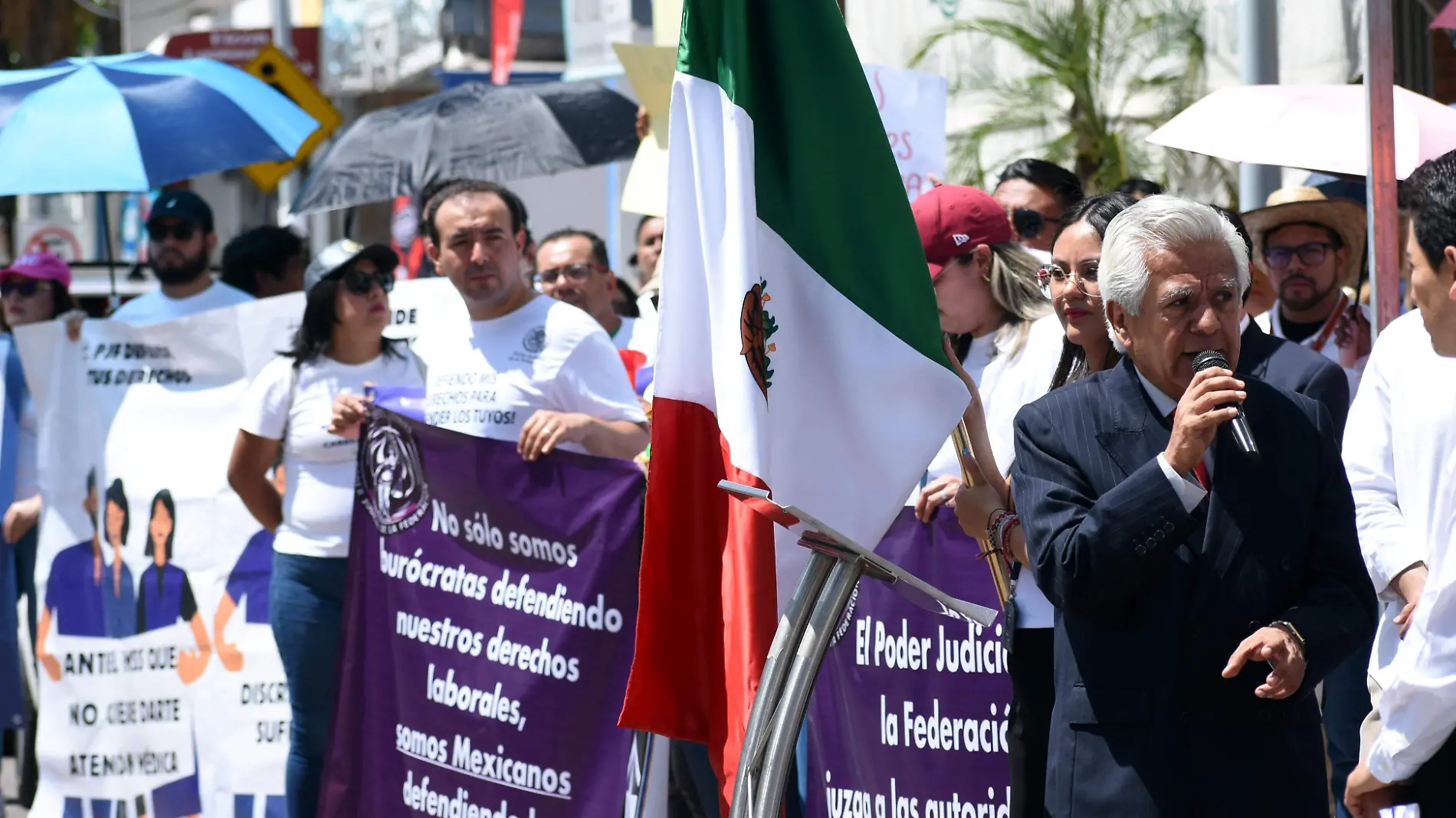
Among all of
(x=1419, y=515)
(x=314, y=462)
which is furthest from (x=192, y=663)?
(x=1419, y=515)

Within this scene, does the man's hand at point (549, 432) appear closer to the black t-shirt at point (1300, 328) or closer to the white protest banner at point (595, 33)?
the black t-shirt at point (1300, 328)

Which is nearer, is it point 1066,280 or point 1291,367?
point 1066,280

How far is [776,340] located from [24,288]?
6.78m

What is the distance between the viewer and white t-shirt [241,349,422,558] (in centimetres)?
662

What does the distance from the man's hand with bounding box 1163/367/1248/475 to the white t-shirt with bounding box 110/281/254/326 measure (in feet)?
18.9

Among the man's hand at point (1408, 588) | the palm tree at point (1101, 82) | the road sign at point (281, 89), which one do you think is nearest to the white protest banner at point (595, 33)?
the road sign at point (281, 89)

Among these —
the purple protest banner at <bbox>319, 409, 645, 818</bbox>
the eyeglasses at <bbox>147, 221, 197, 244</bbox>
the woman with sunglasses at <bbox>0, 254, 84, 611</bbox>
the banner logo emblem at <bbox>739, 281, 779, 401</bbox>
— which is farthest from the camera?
the eyeglasses at <bbox>147, 221, 197, 244</bbox>

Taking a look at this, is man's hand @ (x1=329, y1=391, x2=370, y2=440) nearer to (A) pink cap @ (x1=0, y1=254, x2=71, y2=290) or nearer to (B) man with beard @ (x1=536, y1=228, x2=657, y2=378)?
(B) man with beard @ (x1=536, y1=228, x2=657, y2=378)

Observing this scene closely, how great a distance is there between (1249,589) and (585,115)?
688 centimetres

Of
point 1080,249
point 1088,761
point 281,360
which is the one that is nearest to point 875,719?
point 1080,249

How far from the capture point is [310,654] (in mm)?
6574

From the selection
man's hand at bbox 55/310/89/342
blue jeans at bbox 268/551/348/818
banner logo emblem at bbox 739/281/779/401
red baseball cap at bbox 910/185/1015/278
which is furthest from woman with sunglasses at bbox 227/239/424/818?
banner logo emblem at bbox 739/281/779/401

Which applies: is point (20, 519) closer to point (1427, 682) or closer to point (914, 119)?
point (914, 119)

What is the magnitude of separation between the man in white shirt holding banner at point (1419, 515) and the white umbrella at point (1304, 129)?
1882mm
